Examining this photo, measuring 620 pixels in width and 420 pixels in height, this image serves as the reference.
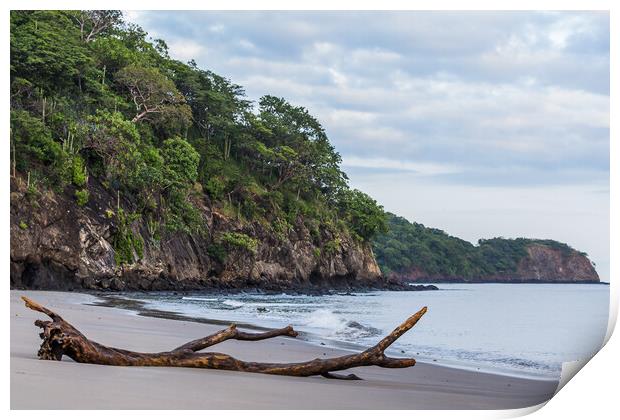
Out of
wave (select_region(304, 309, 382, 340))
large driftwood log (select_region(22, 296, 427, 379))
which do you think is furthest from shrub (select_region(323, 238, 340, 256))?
large driftwood log (select_region(22, 296, 427, 379))

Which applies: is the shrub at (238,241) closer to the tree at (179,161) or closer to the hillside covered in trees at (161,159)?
the hillside covered in trees at (161,159)

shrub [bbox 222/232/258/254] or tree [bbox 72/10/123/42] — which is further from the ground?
tree [bbox 72/10/123/42]

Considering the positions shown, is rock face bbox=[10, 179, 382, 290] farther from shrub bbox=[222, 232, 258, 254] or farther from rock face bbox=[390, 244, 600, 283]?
rock face bbox=[390, 244, 600, 283]

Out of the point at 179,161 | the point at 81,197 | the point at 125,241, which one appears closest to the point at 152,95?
the point at 179,161

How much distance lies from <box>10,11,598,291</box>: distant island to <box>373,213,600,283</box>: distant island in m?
16.9

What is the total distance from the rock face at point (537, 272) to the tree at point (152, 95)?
1109 inches

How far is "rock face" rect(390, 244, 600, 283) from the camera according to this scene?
177 ft

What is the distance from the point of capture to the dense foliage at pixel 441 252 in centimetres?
6044

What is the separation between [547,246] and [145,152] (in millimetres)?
40683

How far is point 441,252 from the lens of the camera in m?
66.9

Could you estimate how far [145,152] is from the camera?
25.8m

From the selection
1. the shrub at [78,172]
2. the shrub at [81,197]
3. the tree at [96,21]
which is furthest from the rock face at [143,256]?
the tree at [96,21]
